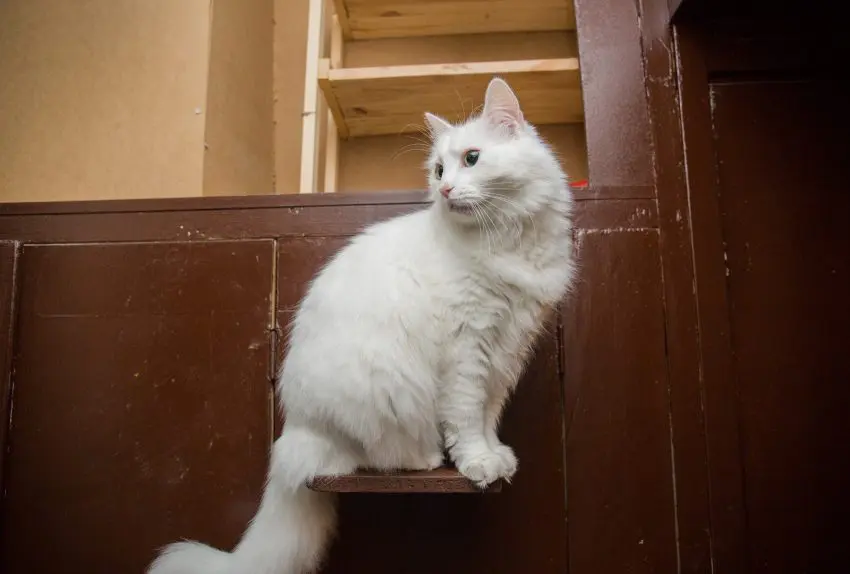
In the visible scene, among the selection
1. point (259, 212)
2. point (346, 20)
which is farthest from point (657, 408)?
point (346, 20)

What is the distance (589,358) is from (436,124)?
2.09 ft

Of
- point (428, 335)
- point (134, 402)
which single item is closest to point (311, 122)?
point (428, 335)

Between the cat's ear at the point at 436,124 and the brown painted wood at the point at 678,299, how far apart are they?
55cm

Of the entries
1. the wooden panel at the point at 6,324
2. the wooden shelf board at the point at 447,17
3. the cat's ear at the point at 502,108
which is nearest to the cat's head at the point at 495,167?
the cat's ear at the point at 502,108

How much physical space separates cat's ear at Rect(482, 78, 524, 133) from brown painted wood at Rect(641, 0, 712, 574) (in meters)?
0.46

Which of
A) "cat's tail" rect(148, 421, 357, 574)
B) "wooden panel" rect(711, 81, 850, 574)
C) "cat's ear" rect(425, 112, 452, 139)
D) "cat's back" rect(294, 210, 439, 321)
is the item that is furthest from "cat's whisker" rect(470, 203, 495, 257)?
"wooden panel" rect(711, 81, 850, 574)

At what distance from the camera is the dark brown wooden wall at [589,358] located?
1.32 m

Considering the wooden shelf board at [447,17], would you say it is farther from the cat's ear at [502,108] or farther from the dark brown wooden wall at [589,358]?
the cat's ear at [502,108]

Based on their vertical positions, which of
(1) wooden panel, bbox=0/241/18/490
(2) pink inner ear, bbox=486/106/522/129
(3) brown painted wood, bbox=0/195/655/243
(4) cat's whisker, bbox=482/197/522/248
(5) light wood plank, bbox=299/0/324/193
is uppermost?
(5) light wood plank, bbox=299/0/324/193

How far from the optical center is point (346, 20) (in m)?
1.80

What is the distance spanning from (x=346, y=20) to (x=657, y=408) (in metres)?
1.43

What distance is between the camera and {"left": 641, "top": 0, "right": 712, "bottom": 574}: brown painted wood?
1309 millimetres

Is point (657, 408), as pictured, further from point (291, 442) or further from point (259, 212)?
point (259, 212)

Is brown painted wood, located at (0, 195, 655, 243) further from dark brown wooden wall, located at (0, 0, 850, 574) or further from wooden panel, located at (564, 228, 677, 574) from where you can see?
wooden panel, located at (564, 228, 677, 574)
